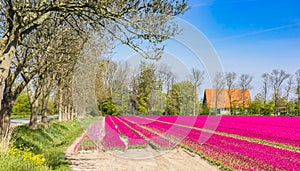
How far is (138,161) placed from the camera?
12266 mm

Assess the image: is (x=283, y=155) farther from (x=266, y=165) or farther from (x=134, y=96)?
(x=134, y=96)

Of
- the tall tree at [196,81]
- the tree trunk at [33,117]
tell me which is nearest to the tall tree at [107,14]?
the tree trunk at [33,117]

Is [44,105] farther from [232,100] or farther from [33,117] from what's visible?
[232,100]

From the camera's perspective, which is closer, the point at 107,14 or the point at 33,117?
the point at 107,14

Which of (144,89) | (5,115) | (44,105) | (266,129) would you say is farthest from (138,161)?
(144,89)

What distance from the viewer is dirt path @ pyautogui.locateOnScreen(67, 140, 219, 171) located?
10.8 metres

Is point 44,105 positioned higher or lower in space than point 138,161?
higher

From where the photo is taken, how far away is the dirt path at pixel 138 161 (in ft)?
35.6

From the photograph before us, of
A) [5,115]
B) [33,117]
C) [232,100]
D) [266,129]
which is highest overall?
[232,100]

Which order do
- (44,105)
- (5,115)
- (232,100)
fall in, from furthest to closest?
(232,100) < (44,105) < (5,115)

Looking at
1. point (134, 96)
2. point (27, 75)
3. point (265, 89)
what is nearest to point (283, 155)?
point (27, 75)

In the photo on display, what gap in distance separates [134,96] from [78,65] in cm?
1795

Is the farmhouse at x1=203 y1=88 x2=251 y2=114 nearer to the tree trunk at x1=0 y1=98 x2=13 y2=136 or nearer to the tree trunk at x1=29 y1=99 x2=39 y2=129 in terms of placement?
the tree trunk at x1=29 y1=99 x2=39 y2=129

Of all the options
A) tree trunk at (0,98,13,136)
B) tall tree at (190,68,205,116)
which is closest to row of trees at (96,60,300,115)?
tall tree at (190,68,205,116)
